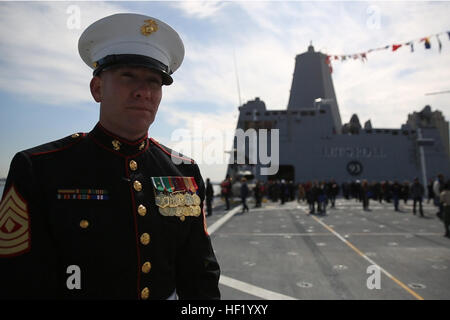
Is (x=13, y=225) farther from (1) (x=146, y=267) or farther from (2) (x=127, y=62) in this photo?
(2) (x=127, y=62)

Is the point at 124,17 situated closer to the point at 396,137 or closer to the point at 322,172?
the point at 322,172

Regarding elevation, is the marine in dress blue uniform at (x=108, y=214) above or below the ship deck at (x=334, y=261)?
above

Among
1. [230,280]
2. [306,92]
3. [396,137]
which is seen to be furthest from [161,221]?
[306,92]

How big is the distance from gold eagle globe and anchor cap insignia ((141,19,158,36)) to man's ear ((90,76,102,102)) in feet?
1.06

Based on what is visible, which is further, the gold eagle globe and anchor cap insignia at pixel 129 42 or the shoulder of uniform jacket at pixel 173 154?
the shoulder of uniform jacket at pixel 173 154

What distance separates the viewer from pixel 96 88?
1380 mm

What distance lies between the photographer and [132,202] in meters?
1.39

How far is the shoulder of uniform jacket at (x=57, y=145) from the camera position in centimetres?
133

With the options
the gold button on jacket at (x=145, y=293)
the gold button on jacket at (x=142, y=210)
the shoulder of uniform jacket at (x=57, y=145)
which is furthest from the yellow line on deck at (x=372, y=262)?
the shoulder of uniform jacket at (x=57, y=145)

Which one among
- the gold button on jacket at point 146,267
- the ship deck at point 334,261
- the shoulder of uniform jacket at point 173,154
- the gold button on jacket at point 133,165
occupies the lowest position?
the ship deck at point 334,261

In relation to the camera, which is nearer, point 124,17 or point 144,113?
point 144,113

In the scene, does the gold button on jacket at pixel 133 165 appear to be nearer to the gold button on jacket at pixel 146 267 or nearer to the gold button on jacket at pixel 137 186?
the gold button on jacket at pixel 137 186

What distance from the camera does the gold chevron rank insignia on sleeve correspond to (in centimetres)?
111
